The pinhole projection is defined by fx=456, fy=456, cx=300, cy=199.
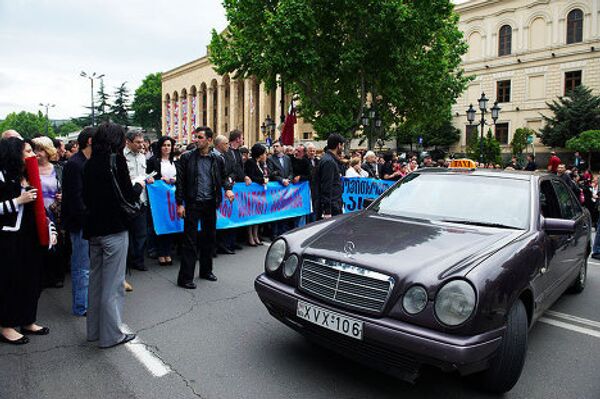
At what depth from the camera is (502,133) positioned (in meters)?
46.6

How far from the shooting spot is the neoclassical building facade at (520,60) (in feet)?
133

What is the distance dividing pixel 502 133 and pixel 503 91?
4259mm

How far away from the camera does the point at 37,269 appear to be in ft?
13.6

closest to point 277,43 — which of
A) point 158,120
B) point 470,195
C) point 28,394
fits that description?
point 470,195

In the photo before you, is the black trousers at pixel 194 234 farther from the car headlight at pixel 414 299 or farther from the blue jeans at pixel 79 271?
the car headlight at pixel 414 299

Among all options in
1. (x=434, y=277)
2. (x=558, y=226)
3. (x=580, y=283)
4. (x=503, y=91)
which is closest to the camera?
(x=434, y=277)

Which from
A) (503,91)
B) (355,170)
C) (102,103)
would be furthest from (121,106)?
(355,170)

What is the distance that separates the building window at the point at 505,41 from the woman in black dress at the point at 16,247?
4999 cm

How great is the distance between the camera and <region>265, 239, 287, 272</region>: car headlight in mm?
3781

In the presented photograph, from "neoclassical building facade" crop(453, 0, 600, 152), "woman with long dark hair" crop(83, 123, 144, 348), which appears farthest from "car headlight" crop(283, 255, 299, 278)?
"neoclassical building facade" crop(453, 0, 600, 152)

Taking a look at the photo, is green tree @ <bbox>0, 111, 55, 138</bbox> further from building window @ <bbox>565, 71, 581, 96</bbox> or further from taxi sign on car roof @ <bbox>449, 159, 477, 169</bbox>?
taxi sign on car roof @ <bbox>449, 159, 477, 169</bbox>

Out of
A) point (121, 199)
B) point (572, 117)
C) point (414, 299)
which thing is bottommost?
point (414, 299)

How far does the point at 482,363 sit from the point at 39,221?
12.4 feet

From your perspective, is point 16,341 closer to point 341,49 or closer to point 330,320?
point 330,320
